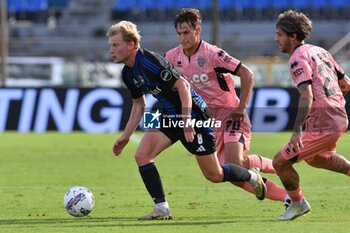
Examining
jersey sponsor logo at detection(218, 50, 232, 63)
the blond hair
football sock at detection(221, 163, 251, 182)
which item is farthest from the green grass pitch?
the blond hair

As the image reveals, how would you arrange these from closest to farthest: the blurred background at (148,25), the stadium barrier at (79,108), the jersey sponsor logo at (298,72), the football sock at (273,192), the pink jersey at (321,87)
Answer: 1. the jersey sponsor logo at (298,72)
2. the pink jersey at (321,87)
3. the football sock at (273,192)
4. the stadium barrier at (79,108)
5. the blurred background at (148,25)

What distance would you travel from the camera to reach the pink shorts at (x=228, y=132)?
10250 mm

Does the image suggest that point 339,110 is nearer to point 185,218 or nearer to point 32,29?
point 185,218

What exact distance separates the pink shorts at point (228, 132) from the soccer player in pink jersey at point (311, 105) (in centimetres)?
124

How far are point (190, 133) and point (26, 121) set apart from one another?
14.2 m

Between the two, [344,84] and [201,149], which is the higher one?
[344,84]

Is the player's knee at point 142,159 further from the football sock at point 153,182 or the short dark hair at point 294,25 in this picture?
the short dark hair at point 294,25

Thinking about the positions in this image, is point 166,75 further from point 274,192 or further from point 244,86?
point 274,192

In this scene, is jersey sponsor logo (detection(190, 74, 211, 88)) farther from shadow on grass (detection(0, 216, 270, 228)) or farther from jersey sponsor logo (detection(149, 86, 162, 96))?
shadow on grass (detection(0, 216, 270, 228))

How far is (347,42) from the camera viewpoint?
32.8m

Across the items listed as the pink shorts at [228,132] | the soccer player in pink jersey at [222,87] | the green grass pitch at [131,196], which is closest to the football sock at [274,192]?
the soccer player in pink jersey at [222,87]

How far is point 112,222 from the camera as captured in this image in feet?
29.6

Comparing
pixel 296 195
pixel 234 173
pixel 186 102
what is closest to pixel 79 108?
pixel 234 173

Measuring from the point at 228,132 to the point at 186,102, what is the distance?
171 cm
